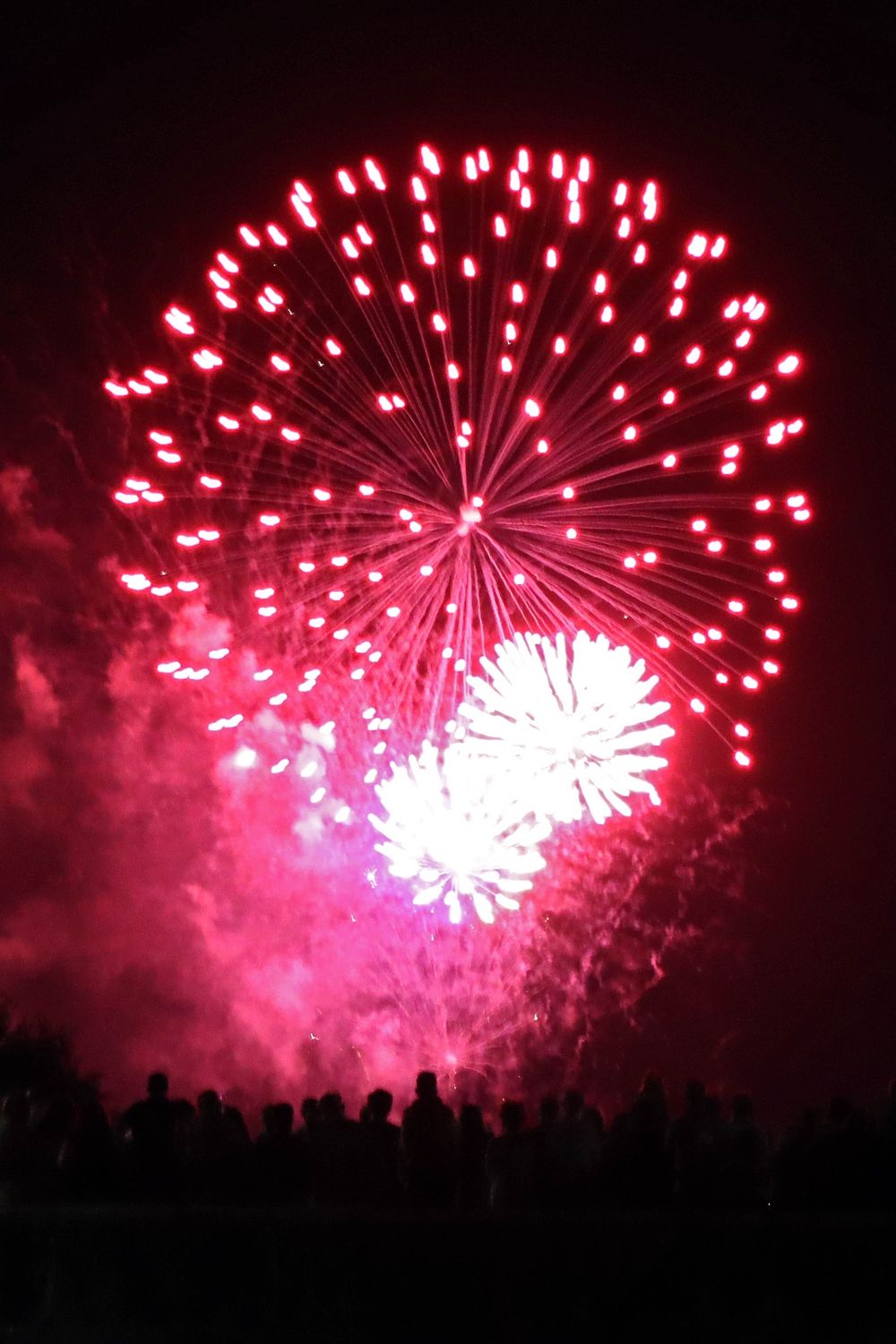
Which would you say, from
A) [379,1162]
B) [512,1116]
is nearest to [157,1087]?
[379,1162]

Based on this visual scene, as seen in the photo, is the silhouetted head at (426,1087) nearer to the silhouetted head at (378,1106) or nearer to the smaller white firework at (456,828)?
the silhouetted head at (378,1106)

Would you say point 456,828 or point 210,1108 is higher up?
point 456,828

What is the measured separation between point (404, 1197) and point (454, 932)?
1009cm

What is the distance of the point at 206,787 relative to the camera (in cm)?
1683

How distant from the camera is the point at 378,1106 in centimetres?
668

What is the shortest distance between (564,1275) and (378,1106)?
1.57 m

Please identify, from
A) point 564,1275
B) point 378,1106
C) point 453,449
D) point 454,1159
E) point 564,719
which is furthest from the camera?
point 564,719

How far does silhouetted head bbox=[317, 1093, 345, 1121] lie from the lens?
653 centimetres

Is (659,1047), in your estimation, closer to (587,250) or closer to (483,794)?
(483,794)

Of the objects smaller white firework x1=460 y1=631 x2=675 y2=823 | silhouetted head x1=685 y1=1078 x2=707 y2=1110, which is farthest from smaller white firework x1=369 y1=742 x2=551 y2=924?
silhouetted head x1=685 y1=1078 x2=707 y2=1110

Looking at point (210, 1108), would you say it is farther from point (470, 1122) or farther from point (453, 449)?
point (453, 449)

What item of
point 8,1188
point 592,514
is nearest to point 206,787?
point 592,514

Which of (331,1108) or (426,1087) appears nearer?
(426,1087)

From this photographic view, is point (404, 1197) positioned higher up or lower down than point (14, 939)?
lower down
